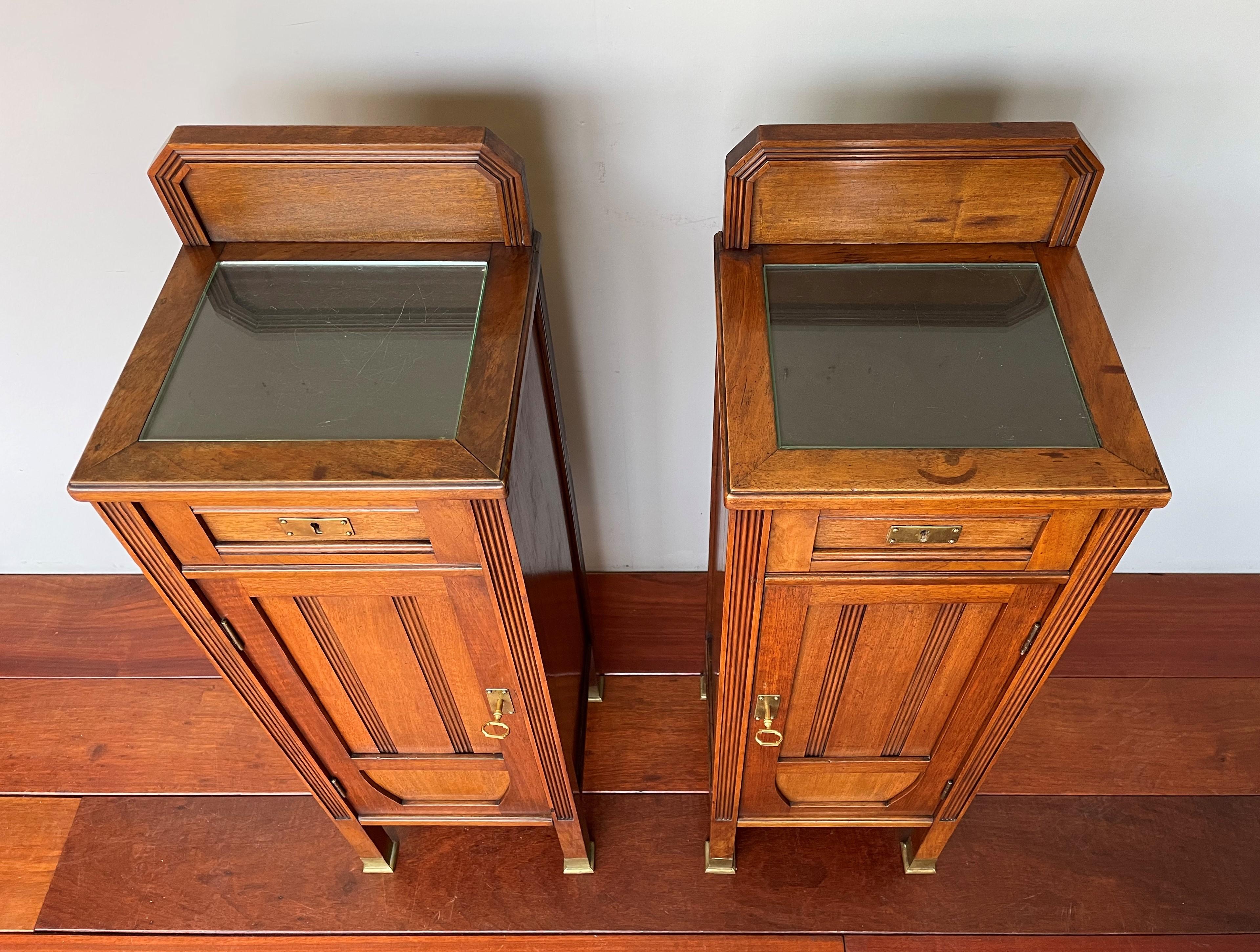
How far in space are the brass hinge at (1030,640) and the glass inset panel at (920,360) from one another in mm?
207

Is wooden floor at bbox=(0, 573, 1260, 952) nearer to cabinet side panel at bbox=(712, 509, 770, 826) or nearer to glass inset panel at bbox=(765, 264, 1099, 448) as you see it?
cabinet side panel at bbox=(712, 509, 770, 826)

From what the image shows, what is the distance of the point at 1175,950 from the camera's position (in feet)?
3.87

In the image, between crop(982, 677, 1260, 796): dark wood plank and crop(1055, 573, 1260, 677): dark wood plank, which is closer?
A: crop(982, 677, 1260, 796): dark wood plank

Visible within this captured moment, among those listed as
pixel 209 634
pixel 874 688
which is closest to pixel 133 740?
pixel 209 634

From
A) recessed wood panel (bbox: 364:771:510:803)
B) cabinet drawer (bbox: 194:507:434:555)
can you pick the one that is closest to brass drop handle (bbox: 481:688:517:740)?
recessed wood panel (bbox: 364:771:510:803)

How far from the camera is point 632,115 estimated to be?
972mm

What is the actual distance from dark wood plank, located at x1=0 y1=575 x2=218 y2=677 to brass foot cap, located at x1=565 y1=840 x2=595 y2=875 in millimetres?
651

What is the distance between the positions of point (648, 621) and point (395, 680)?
2.03 ft

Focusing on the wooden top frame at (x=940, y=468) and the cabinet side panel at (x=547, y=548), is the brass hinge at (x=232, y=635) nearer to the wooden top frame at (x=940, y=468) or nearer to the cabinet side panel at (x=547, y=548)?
the cabinet side panel at (x=547, y=548)

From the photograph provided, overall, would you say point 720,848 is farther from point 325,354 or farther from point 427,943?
point 325,354

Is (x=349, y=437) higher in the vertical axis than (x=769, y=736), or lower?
higher

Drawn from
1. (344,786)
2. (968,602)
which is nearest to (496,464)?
(968,602)

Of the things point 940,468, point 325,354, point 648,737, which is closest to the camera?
point 940,468

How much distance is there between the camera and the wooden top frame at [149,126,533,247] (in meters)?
0.85
